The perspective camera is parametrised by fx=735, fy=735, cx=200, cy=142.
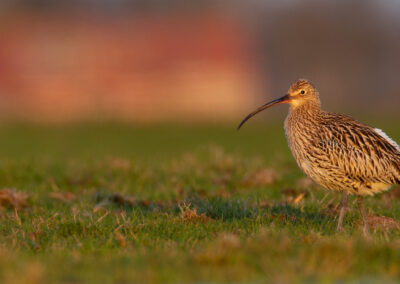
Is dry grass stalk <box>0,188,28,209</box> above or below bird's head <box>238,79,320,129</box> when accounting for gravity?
below

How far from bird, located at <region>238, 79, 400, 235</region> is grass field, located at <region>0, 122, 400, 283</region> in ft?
1.40

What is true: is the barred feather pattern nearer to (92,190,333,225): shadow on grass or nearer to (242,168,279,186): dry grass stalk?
(92,190,333,225): shadow on grass

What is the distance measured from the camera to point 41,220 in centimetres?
802

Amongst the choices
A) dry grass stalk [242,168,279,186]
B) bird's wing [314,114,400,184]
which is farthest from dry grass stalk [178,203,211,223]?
dry grass stalk [242,168,279,186]

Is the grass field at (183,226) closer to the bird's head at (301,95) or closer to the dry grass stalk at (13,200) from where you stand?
the dry grass stalk at (13,200)

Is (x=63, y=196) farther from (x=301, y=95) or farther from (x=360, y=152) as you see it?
(x=360, y=152)

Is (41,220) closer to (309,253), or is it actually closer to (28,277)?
(28,277)

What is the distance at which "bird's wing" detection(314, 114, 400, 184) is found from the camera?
26.8 feet

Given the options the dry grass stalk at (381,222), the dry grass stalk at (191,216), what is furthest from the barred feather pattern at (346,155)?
the dry grass stalk at (191,216)

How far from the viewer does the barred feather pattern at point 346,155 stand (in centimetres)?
818

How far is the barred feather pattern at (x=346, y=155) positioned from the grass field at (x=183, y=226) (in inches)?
18.1

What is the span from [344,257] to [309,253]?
279 mm

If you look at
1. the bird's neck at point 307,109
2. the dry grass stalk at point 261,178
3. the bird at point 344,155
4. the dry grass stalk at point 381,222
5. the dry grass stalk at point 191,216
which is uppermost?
the bird's neck at point 307,109

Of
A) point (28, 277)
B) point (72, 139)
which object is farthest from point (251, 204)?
point (72, 139)
